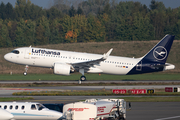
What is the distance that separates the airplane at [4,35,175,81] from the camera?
50.5 metres

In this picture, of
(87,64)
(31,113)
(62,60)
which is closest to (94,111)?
(31,113)

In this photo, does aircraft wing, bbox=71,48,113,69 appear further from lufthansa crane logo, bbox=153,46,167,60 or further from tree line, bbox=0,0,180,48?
tree line, bbox=0,0,180,48

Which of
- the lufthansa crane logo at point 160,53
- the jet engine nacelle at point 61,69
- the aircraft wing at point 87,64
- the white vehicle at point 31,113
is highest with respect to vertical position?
the lufthansa crane logo at point 160,53

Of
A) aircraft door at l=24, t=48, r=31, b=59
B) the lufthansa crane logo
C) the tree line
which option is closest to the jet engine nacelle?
aircraft door at l=24, t=48, r=31, b=59

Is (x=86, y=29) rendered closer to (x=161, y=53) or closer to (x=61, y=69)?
(x=161, y=53)

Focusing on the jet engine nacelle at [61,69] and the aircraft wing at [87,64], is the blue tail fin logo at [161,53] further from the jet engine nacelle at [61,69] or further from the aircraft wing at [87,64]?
the jet engine nacelle at [61,69]

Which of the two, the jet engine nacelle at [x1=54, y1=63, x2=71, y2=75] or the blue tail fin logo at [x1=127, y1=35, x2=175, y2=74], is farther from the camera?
the blue tail fin logo at [x1=127, y1=35, x2=175, y2=74]

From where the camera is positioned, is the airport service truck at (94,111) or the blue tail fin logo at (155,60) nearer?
the airport service truck at (94,111)

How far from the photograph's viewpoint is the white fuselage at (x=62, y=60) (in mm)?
50562

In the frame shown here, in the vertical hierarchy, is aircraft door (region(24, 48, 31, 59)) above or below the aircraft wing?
above

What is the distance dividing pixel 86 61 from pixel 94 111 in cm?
3278

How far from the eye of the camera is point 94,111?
18.0m

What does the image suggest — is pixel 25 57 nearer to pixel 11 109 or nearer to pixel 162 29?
pixel 11 109

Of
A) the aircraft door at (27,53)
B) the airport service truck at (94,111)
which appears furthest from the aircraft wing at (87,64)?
the airport service truck at (94,111)
